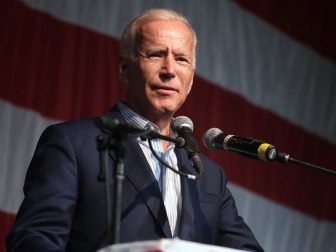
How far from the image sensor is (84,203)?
2.18 metres

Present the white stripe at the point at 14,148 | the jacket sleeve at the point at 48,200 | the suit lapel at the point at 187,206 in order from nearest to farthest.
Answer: the jacket sleeve at the point at 48,200, the suit lapel at the point at 187,206, the white stripe at the point at 14,148

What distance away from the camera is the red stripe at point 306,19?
13.8ft

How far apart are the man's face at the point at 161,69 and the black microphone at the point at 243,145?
25 centimetres

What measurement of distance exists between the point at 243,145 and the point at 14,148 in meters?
1.30

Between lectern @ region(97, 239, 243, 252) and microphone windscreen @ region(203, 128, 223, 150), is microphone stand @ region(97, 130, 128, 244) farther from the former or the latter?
microphone windscreen @ region(203, 128, 223, 150)

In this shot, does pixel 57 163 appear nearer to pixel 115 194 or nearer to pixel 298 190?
pixel 115 194

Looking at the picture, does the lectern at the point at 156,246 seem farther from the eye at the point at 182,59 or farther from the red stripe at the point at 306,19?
the red stripe at the point at 306,19

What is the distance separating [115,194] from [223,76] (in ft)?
7.57

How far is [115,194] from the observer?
1701 mm

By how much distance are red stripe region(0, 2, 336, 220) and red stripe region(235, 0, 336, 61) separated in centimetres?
50

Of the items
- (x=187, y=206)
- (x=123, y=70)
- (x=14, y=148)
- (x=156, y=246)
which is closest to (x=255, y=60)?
(x=14, y=148)

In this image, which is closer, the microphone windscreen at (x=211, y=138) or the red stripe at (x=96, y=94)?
the microphone windscreen at (x=211, y=138)

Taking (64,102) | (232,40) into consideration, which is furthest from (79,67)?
(232,40)

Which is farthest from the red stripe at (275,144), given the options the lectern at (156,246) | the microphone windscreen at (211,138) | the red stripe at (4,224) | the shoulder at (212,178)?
the lectern at (156,246)
